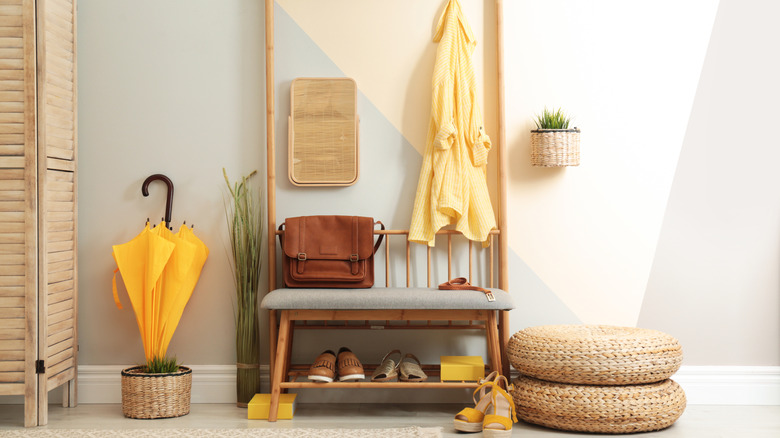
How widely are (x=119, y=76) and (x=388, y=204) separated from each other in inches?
54.9

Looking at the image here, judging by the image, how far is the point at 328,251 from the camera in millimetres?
2947

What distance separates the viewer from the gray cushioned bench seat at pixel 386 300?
275 centimetres

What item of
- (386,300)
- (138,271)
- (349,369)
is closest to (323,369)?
(349,369)

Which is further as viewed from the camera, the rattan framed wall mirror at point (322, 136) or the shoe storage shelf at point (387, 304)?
the rattan framed wall mirror at point (322, 136)

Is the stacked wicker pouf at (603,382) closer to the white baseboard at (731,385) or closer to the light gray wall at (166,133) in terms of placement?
the white baseboard at (731,385)

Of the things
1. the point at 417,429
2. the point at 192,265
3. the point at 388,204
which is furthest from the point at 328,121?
the point at 417,429

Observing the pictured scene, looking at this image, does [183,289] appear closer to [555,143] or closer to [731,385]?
[555,143]

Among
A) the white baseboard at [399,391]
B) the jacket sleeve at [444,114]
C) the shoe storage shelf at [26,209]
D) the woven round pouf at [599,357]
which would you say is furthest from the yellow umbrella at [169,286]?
the woven round pouf at [599,357]

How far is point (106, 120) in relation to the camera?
10.6 feet

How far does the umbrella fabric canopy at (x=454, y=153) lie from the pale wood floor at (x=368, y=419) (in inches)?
29.9

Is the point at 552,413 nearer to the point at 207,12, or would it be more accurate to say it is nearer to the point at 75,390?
the point at 75,390

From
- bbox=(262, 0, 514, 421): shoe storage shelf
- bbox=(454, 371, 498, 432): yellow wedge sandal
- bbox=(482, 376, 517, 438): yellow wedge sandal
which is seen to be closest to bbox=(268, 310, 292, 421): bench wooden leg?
bbox=(262, 0, 514, 421): shoe storage shelf

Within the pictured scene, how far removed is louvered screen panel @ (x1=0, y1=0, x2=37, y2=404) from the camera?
2758 mm

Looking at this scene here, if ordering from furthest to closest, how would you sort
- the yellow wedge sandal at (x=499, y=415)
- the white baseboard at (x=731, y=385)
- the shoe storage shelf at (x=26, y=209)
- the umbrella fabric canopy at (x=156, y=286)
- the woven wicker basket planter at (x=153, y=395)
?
the white baseboard at (x=731, y=385)
the umbrella fabric canopy at (x=156, y=286)
the woven wicker basket planter at (x=153, y=395)
the shoe storage shelf at (x=26, y=209)
the yellow wedge sandal at (x=499, y=415)
